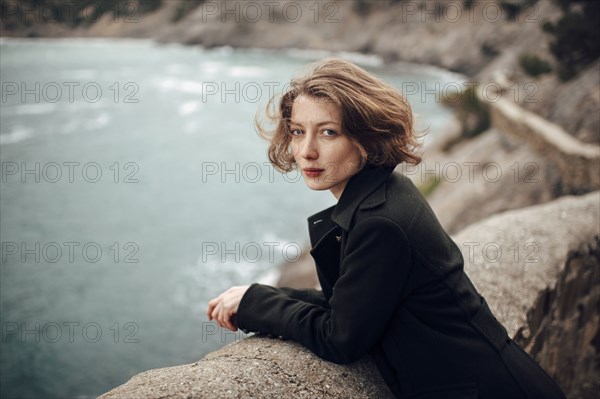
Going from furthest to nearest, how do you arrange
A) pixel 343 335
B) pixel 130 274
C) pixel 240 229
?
1. pixel 240 229
2. pixel 130 274
3. pixel 343 335

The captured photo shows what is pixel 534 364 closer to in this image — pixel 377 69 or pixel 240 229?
pixel 240 229

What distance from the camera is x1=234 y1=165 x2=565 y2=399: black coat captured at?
179 cm

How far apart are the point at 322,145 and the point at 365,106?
251mm

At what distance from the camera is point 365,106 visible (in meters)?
2.01

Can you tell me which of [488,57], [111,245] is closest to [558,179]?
[111,245]

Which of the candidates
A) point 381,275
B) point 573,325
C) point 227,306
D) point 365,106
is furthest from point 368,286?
point 573,325

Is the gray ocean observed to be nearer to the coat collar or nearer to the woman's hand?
the coat collar

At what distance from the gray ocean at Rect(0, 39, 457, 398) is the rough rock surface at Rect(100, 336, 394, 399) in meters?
1.42

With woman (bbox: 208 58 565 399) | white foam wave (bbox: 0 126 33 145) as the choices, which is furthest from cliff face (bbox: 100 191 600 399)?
white foam wave (bbox: 0 126 33 145)

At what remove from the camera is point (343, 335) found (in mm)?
1881

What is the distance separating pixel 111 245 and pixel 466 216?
865cm

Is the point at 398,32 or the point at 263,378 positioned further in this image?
the point at 398,32

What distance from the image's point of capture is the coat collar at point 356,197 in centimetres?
193

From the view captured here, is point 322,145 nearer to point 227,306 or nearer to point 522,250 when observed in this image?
point 227,306
